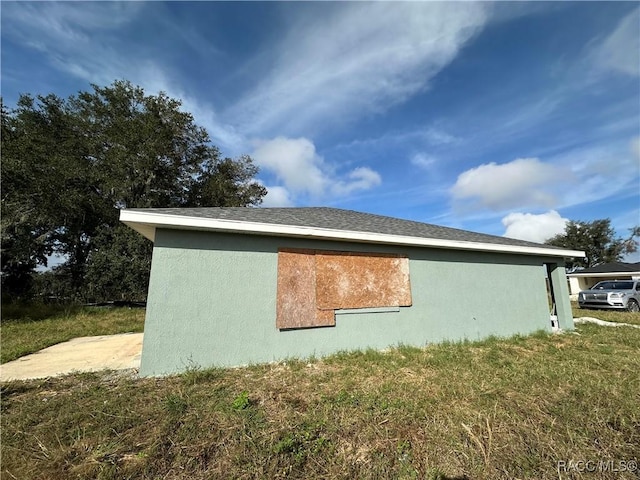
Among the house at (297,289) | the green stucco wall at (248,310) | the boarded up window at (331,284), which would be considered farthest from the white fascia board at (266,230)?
the boarded up window at (331,284)

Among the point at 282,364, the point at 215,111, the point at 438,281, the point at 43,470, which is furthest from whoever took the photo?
the point at 215,111

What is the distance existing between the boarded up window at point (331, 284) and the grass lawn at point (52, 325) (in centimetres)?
549

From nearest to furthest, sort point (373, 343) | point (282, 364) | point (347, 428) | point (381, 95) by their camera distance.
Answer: point (347, 428), point (282, 364), point (373, 343), point (381, 95)

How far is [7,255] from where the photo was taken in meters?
11.5

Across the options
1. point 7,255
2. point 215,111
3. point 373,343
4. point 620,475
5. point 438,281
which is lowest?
point 620,475

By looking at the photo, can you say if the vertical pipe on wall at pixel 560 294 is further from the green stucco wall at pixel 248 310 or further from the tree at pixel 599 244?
the tree at pixel 599 244

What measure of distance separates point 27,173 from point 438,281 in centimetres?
1904

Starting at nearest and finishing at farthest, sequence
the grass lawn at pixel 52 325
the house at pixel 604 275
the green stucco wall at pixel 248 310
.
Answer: the green stucco wall at pixel 248 310
the grass lawn at pixel 52 325
the house at pixel 604 275

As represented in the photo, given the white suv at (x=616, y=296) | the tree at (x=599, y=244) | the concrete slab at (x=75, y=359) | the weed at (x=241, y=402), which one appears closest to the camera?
the weed at (x=241, y=402)

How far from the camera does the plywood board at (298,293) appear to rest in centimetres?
539

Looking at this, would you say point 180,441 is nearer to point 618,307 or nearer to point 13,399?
point 13,399

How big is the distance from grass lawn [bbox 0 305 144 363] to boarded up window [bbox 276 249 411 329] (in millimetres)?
5492

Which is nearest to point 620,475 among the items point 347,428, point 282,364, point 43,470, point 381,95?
point 347,428

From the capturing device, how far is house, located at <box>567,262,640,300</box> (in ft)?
76.4
